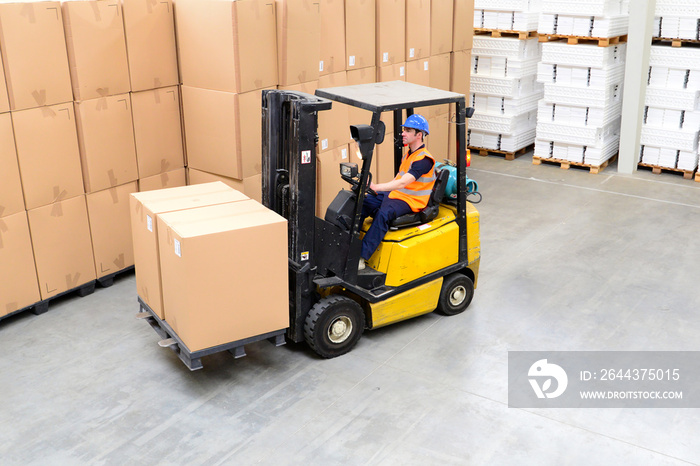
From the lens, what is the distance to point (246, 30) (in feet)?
18.8

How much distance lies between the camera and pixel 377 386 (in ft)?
15.2

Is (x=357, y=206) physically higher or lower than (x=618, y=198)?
higher

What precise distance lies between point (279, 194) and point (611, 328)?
2.77 metres

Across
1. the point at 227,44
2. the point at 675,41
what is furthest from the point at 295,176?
the point at 675,41

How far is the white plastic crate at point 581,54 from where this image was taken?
9.16m

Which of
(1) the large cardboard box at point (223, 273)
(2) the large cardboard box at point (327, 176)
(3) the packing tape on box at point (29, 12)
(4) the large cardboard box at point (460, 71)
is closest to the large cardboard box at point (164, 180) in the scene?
(2) the large cardboard box at point (327, 176)

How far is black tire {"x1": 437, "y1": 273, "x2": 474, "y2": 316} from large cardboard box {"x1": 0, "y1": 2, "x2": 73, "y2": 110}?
3.35 meters

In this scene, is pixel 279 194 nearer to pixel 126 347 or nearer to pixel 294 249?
pixel 294 249

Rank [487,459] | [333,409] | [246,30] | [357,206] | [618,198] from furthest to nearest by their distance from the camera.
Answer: [618,198] < [246,30] < [357,206] < [333,409] < [487,459]

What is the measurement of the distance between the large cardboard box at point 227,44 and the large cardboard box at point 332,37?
2.80 feet

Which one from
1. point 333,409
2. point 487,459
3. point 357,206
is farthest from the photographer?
point 357,206

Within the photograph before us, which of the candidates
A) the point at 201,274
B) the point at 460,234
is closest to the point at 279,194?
the point at 201,274

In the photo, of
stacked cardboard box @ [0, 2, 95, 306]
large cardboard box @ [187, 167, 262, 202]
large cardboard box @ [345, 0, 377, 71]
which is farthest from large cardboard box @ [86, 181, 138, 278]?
large cardboard box @ [345, 0, 377, 71]

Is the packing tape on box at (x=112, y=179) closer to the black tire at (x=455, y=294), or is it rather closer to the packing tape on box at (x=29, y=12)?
the packing tape on box at (x=29, y=12)
